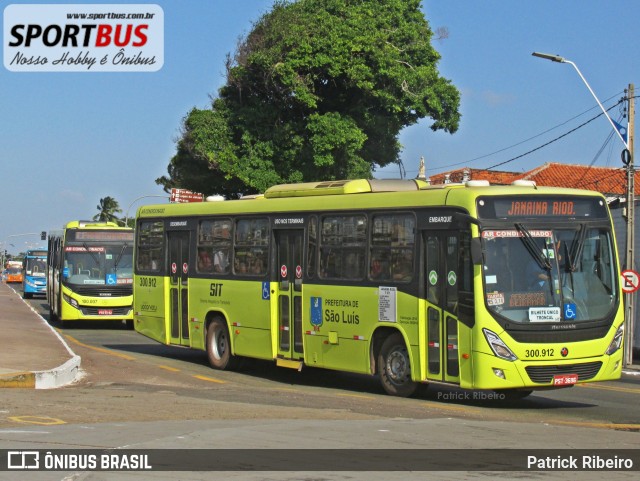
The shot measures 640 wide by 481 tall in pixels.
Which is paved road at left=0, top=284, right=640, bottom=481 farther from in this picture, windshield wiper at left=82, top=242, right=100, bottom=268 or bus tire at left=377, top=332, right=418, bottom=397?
windshield wiper at left=82, top=242, right=100, bottom=268

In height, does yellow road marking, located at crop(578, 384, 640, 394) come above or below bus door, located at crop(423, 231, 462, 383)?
below

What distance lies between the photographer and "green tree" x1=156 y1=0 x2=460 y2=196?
3603cm

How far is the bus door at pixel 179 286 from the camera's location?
2031cm

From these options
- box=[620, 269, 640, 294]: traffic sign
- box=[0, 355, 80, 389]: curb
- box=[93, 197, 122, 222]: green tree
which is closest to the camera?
box=[0, 355, 80, 389]: curb

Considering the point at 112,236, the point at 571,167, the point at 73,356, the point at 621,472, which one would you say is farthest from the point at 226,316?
the point at 571,167

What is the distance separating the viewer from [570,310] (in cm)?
1366

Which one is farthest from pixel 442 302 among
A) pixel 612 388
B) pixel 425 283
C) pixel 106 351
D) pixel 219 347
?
pixel 106 351

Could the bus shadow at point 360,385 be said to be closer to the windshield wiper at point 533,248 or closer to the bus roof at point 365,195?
the windshield wiper at point 533,248

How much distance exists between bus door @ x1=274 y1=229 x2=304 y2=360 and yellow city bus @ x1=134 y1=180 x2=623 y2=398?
0.03m

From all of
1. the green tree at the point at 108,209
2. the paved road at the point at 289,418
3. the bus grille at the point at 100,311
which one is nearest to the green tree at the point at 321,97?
the bus grille at the point at 100,311

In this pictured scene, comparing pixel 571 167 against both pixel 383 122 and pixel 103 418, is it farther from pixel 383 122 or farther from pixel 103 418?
pixel 103 418

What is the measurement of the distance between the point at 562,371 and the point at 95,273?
20965 mm

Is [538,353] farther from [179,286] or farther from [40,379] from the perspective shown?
[179,286]

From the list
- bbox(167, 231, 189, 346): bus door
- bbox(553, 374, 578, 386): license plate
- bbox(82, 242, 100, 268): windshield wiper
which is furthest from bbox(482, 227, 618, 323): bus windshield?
bbox(82, 242, 100, 268): windshield wiper
